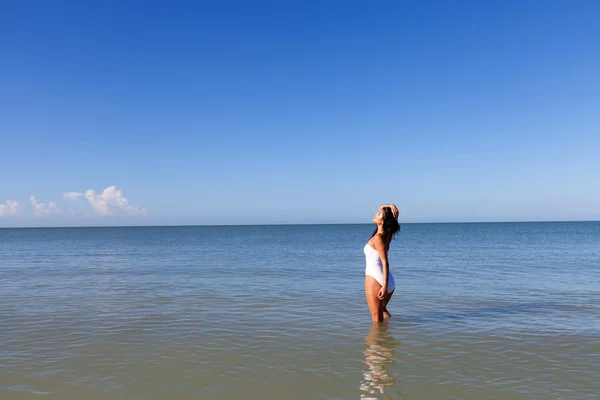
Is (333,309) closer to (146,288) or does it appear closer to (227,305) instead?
(227,305)

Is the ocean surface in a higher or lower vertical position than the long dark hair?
lower

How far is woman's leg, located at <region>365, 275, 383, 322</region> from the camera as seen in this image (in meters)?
8.75

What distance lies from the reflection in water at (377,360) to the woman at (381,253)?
2.36 ft

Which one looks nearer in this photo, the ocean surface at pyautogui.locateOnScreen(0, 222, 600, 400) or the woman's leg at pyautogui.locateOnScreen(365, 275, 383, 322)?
the ocean surface at pyautogui.locateOnScreen(0, 222, 600, 400)

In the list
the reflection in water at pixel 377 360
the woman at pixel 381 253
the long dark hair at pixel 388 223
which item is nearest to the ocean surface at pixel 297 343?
the reflection in water at pixel 377 360

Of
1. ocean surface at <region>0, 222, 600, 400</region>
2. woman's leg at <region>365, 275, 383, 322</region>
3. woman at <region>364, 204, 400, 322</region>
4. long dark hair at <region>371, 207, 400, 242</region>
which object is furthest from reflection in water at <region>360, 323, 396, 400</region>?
long dark hair at <region>371, 207, 400, 242</region>

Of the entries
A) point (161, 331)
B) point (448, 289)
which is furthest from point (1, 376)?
point (448, 289)

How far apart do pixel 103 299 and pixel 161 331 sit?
5305mm

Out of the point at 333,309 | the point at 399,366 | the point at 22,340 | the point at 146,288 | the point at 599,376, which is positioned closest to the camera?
the point at 599,376

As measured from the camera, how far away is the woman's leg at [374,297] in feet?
28.7

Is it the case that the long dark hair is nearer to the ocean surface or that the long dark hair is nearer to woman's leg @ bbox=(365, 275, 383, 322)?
woman's leg @ bbox=(365, 275, 383, 322)

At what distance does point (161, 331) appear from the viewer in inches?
360

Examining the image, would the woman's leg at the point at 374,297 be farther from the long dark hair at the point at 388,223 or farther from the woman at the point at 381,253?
the long dark hair at the point at 388,223

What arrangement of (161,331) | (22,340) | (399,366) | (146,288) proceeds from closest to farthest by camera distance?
(399,366), (22,340), (161,331), (146,288)
